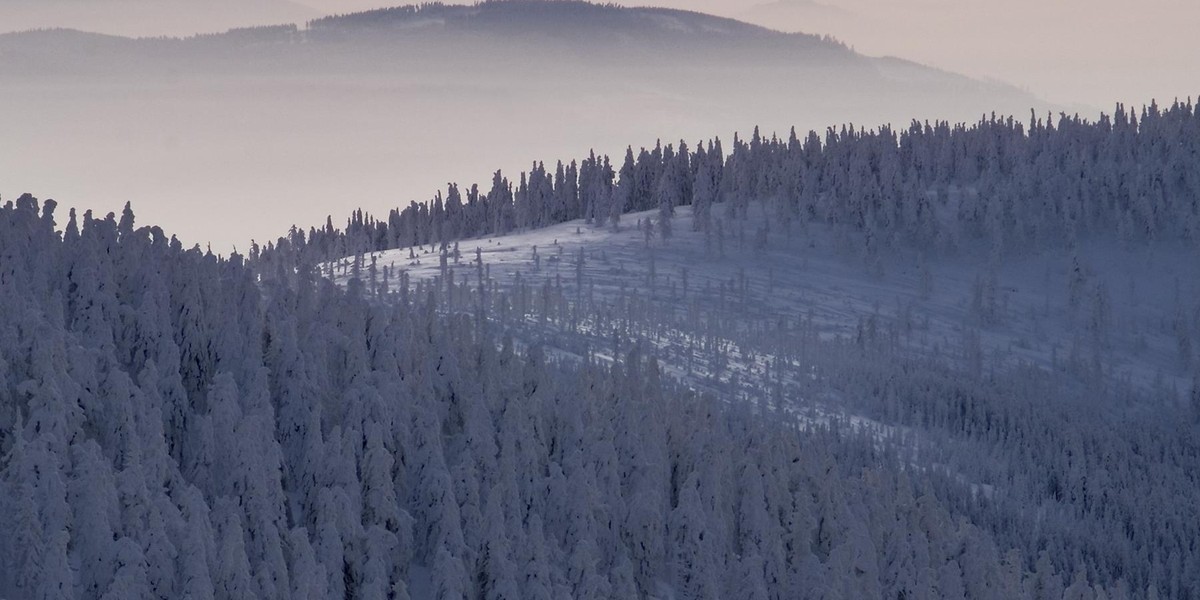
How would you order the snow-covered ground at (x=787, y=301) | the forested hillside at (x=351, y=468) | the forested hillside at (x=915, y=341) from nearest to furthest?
the forested hillside at (x=351, y=468) → the forested hillside at (x=915, y=341) → the snow-covered ground at (x=787, y=301)

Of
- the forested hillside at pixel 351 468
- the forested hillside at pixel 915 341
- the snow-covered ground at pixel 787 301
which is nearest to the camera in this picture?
the forested hillside at pixel 351 468

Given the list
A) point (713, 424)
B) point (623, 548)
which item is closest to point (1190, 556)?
point (713, 424)

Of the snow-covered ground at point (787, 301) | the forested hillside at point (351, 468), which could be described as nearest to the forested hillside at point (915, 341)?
the snow-covered ground at point (787, 301)

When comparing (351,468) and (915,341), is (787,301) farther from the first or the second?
(351,468)

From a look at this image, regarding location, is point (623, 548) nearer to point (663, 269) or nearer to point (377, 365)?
point (377, 365)

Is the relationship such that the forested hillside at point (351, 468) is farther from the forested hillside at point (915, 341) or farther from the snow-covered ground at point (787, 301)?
the snow-covered ground at point (787, 301)

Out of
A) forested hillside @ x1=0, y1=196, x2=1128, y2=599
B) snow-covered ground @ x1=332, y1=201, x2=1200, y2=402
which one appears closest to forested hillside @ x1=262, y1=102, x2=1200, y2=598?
snow-covered ground @ x1=332, y1=201, x2=1200, y2=402

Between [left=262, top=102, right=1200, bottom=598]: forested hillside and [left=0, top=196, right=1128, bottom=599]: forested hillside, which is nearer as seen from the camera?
[left=0, top=196, right=1128, bottom=599]: forested hillside

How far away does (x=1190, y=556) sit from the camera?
11194 cm

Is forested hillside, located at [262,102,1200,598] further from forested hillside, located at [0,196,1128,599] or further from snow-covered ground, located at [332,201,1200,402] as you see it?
forested hillside, located at [0,196,1128,599]

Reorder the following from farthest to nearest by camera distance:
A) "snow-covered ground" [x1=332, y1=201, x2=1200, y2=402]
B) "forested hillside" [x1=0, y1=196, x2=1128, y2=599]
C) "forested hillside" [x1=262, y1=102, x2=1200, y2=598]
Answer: "snow-covered ground" [x1=332, y1=201, x2=1200, y2=402] → "forested hillside" [x1=262, y1=102, x2=1200, y2=598] → "forested hillside" [x1=0, y1=196, x2=1128, y2=599]

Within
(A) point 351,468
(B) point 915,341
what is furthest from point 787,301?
(A) point 351,468

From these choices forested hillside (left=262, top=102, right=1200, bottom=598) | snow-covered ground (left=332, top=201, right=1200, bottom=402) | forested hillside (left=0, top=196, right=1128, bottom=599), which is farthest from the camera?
snow-covered ground (left=332, top=201, right=1200, bottom=402)

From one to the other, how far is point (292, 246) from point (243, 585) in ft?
435
